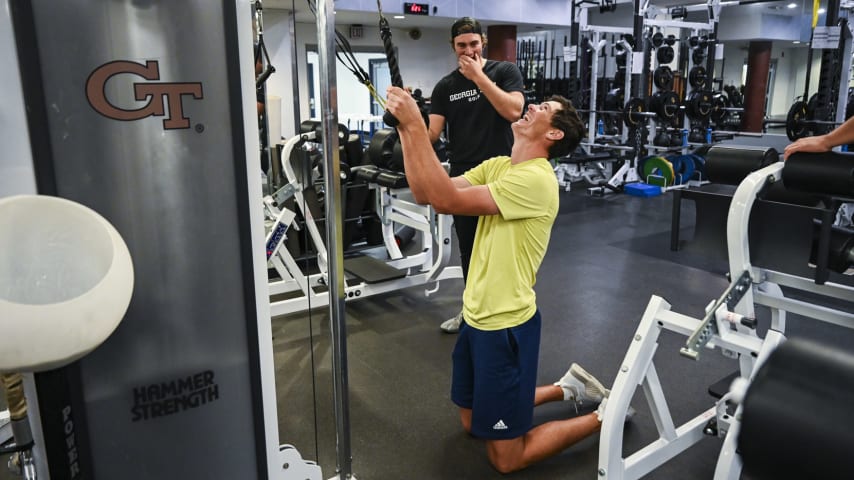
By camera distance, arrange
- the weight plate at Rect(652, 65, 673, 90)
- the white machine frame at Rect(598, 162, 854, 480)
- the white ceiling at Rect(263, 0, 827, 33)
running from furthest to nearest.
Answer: the weight plate at Rect(652, 65, 673, 90), the white ceiling at Rect(263, 0, 827, 33), the white machine frame at Rect(598, 162, 854, 480)

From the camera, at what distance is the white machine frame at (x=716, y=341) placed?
5.69ft

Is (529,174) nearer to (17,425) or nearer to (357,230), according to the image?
(17,425)

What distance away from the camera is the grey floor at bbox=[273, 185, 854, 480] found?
219 centimetres

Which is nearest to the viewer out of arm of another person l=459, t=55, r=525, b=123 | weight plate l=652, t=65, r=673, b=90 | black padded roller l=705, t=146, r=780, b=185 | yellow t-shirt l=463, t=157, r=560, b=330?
yellow t-shirt l=463, t=157, r=560, b=330

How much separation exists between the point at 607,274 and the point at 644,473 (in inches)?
101

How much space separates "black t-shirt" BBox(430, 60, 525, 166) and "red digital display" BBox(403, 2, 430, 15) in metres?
5.50

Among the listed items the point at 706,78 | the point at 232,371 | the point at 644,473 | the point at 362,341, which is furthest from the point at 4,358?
the point at 706,78

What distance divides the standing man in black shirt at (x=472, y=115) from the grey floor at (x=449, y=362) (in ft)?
2.10

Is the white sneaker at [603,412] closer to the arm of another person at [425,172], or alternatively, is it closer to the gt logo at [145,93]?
the arm of another person at [425,172]

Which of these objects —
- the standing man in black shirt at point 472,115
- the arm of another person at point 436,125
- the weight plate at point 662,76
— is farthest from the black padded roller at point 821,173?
the weight plate at point 662,76

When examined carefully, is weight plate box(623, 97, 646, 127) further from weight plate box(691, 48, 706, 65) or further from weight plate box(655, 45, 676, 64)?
weight plate box(691, 48, 706, 65)

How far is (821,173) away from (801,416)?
1.67m

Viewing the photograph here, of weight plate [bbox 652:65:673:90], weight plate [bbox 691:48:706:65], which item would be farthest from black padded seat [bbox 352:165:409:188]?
weight plate [bbox 691:48:706:65]

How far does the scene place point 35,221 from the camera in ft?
2.78
